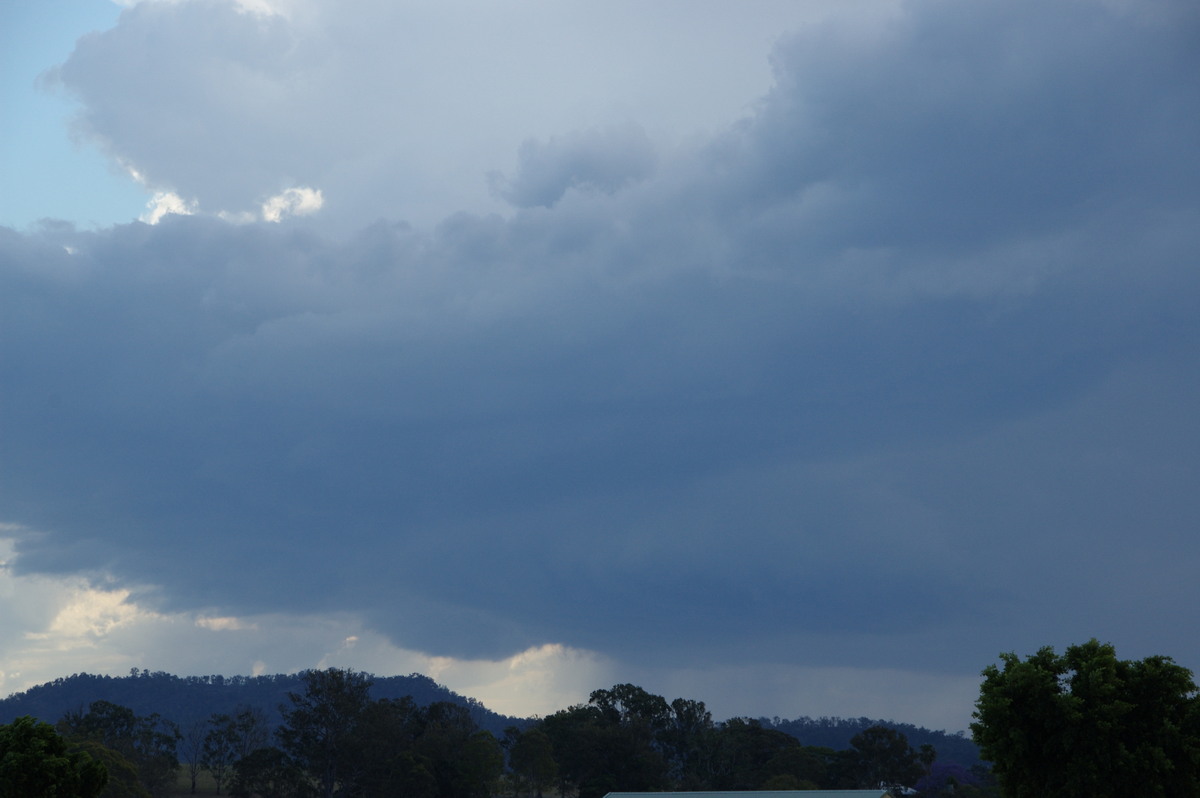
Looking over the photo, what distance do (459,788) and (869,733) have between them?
5054 centimetres

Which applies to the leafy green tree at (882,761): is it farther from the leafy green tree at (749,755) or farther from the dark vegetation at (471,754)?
the leafy green tree at (749,755)

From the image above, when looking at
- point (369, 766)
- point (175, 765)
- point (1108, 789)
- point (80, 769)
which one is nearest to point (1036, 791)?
point (1108, 789)

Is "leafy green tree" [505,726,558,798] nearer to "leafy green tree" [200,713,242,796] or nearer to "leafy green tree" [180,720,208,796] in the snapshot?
"leafy green tree" [200,713,242,796]

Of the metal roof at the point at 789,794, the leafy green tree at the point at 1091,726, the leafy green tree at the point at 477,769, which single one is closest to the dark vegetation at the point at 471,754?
the leafy green tree at the point at 477,769

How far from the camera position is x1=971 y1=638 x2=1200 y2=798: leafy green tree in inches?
1586

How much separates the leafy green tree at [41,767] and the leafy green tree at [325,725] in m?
84.7

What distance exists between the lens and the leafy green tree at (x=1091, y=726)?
40281 millimetres

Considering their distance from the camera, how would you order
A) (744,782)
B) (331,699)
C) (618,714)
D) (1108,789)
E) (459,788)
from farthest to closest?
(618,714) → (331,699) → (744,782) → (459,788) → (1108,789)

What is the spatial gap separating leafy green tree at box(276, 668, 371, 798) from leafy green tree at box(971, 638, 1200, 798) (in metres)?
98.9

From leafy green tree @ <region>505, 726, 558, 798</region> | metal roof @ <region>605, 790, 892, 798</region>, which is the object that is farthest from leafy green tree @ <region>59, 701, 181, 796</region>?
metal roof @ <region>605, 790, 892, 798</region>

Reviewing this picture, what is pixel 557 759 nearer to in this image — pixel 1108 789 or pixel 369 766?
pixel 369 766

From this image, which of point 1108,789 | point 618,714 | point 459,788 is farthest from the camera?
point 618,714

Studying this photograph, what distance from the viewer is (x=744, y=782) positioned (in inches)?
4973

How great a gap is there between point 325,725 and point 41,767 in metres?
94.6
